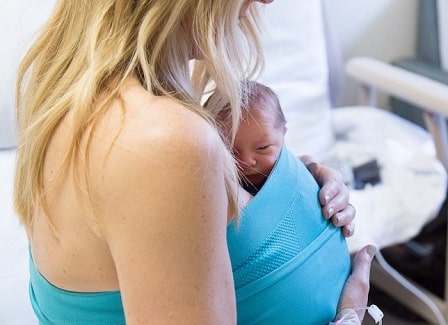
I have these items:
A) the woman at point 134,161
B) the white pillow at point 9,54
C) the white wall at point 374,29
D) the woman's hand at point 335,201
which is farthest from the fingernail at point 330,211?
the white wall at point 374,29

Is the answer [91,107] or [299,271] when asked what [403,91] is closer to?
[299,271]

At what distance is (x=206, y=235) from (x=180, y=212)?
0.04 m

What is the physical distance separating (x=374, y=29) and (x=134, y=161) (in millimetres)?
1728

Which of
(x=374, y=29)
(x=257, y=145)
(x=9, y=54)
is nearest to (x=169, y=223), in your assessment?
(x=257, y=145)

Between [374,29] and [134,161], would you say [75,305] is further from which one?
[374,29]

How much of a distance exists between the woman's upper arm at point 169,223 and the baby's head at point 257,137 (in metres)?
0.22

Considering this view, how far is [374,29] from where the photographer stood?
2297 millimetres

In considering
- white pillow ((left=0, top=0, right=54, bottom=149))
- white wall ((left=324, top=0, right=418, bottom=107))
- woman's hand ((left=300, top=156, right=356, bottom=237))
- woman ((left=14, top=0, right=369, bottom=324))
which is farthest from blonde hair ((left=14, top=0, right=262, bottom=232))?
white wall ((left=324, top=0, right=418, bottom=107))

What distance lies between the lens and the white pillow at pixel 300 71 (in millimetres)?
1761

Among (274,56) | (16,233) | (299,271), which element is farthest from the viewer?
(274,56)

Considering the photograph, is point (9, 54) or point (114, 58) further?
point (9, 54)

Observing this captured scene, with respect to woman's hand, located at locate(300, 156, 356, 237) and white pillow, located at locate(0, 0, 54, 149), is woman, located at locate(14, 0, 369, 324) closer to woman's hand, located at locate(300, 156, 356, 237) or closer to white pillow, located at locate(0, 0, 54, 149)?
woman's hand, located at locate(300, 156, 356, 237)

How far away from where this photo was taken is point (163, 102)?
74 centimetres

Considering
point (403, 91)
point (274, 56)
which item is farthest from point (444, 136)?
point (274, 56)
